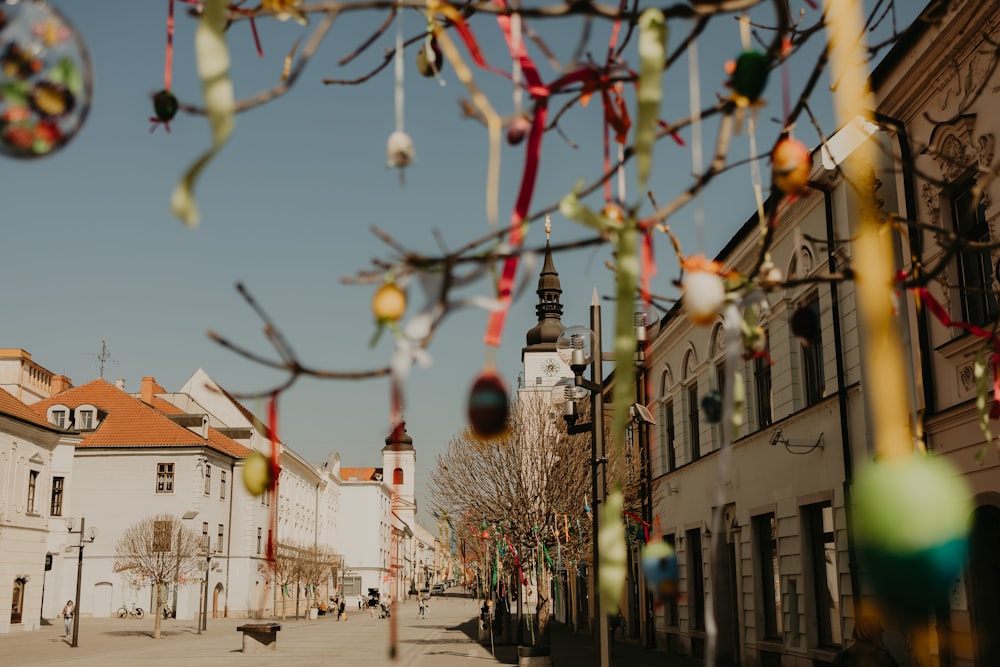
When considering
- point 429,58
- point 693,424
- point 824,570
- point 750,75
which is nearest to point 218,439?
point 693,424

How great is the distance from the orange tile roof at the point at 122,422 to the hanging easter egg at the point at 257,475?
5340cm

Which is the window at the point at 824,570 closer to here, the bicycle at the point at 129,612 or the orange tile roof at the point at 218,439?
the bicycle at the point at 129,612

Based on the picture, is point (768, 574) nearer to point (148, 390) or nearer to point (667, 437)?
point (667, 437)

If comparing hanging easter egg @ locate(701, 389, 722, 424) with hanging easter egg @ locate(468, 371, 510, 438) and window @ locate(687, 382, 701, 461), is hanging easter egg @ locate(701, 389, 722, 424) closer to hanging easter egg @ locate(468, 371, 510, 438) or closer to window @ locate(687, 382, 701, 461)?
hanging easter egg @ locate(468, 371, 510, 438)

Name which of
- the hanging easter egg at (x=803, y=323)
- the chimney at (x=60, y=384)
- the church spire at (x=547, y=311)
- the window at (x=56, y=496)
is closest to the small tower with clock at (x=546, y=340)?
the church spire at (x=547, y=311)

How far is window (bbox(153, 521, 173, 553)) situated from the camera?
4147cm

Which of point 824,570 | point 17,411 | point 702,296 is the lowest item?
point 824,570

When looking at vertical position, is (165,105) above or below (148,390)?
below

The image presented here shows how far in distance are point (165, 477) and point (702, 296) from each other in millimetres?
55063

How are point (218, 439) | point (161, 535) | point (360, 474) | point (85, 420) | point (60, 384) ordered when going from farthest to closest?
point (360, 474) < point (60, 384) < point (218, 439) < point (85, 420) < point (161, 535)

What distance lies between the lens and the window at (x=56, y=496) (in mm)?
39781

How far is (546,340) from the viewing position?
262ft

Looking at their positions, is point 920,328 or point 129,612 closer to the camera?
point 920,328

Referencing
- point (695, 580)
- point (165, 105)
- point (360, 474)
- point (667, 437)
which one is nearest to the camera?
point (165, 105)
